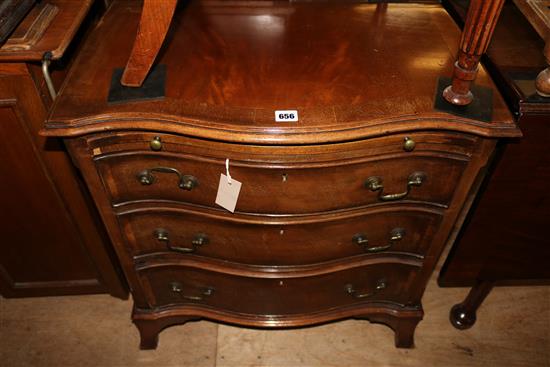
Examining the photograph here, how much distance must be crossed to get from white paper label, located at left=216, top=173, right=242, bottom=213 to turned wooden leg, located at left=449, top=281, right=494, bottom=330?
1181 mm

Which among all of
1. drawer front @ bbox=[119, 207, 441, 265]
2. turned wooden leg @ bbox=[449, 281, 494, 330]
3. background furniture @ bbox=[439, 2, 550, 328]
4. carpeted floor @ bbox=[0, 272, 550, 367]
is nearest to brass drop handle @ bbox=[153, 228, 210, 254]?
drawer front @ bbox=[119, 207, 441, 265]

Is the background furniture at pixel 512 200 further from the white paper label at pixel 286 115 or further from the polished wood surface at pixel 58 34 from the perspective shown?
the polished wood surface at pixel 58 34

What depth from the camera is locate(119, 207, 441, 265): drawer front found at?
4.73 feet

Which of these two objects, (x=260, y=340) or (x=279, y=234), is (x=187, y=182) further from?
(x=260, y=340)

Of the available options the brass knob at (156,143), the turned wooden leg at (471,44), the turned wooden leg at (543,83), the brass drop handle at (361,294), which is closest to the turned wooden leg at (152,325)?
the brass drop handle at (361,294)

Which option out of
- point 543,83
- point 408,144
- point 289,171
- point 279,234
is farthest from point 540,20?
point 279,234

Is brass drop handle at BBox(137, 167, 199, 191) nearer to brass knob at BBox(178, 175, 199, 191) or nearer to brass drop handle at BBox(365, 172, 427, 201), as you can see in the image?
brass knob at BBox(178, 175, 199, 191)

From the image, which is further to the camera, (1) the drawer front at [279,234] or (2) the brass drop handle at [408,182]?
(1) the drawer front at [279,234]

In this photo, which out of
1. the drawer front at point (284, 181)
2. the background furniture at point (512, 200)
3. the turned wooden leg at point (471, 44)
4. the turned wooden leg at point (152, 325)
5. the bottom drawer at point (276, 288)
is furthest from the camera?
the turned wooden leg at point (152, 325)

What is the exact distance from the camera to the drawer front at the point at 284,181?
1.30 m

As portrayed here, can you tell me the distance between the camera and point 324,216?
4.68ft

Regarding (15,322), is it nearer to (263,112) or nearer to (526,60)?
(263,112)

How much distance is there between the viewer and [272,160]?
Result: 1273mm

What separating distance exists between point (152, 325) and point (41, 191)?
24.9 inches
